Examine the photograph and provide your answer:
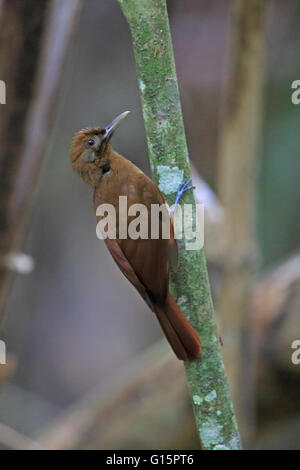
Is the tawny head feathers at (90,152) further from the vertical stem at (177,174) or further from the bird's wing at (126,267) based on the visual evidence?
the vertical stem at (177,174)

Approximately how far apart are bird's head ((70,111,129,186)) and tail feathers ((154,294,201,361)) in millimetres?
639

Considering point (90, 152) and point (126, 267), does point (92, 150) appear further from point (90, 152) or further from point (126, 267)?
point (126, 267)

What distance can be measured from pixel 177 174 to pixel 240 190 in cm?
171

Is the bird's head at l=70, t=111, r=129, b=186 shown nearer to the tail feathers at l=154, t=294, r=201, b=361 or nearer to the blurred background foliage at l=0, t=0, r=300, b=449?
the tail feathers at l=154, t=294, r=201, b=361

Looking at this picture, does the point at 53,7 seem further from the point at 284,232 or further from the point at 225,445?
the point at 284,232

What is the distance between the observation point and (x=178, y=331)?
2.22 metres

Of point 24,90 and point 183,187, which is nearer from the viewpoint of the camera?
point 183,187

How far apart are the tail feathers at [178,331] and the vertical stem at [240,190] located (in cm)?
162

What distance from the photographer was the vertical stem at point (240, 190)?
3.63 metres

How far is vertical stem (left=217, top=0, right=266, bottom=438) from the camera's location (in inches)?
143

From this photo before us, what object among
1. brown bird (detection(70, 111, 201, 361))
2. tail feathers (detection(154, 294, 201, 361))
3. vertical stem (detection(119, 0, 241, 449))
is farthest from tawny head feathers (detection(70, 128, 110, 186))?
tail feathers (detection(154, 294, 201, 361))

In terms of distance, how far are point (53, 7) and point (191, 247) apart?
1692 millimetres

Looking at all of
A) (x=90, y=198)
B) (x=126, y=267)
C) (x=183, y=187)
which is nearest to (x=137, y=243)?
(x=126, y=267)
